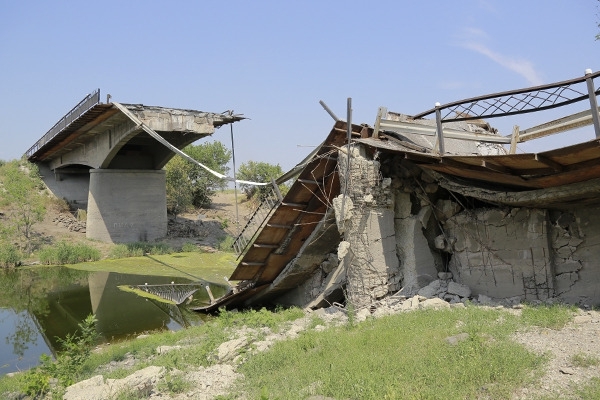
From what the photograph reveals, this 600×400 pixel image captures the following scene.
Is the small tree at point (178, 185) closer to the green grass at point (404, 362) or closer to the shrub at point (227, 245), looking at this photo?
the shrub at point (227, 245)

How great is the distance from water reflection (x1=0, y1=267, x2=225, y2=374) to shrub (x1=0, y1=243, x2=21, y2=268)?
1.32 m

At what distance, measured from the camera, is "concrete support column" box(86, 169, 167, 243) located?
89.1 ft

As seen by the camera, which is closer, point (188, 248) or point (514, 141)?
point (514, 141)

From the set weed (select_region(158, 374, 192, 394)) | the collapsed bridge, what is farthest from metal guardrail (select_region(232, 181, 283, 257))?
weed (select_region(158, 374, 192, 394))

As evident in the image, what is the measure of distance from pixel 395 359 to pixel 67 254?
21.0 metres

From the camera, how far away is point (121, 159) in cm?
2869

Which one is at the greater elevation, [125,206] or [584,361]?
[125,206]

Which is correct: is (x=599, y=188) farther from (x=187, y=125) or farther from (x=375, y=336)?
(x=187, y=125)

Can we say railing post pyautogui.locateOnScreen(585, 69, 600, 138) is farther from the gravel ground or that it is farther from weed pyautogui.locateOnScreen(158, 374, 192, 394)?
weed pyautogui.locateOnScreen(158, 374, 192, 394)

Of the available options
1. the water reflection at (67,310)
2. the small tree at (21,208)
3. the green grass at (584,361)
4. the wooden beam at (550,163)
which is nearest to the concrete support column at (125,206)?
the small tree at (21,208)

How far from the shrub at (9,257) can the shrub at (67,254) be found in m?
0.97

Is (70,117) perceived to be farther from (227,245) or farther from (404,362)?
(404,362)

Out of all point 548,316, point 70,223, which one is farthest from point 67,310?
point 70,223

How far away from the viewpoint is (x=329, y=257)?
37.8 feet
